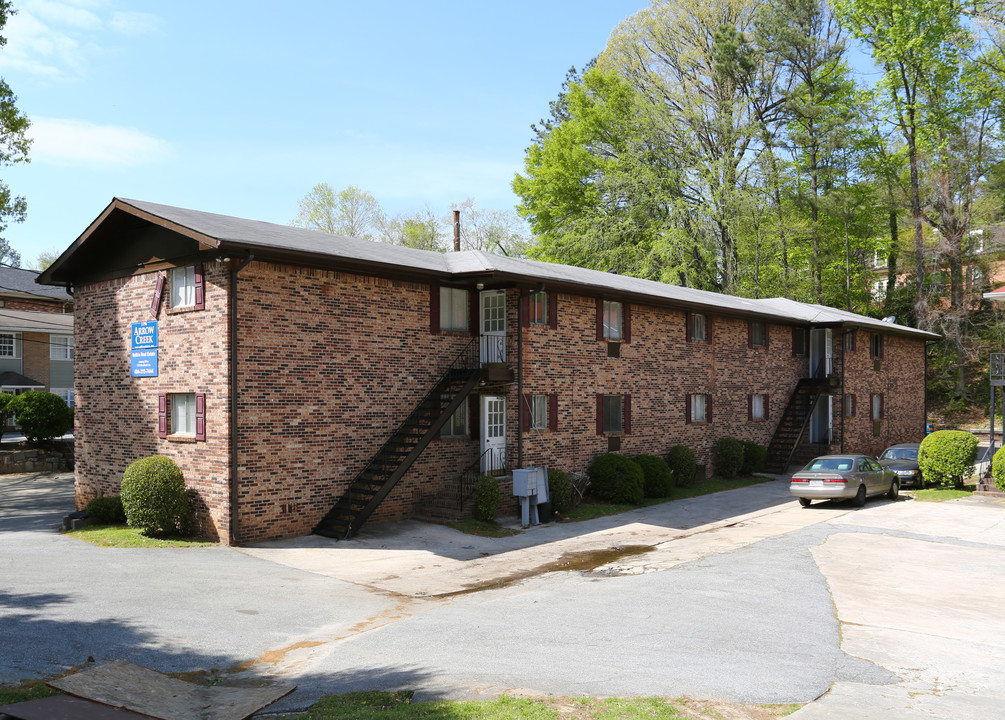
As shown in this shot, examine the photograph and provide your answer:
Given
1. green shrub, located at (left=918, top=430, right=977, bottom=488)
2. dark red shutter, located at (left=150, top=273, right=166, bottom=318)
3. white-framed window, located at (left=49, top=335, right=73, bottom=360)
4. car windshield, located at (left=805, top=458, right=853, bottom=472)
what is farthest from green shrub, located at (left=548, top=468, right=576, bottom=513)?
white-framed window, located at (left=49, top=335, right=73, bottom=360)

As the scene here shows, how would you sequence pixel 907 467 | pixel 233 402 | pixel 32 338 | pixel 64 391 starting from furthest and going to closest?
1. pixel 64 391
2. pixel 32 338
3. pixel 907 467
4. pixel 233 402

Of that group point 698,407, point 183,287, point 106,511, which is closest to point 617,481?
point 698,407

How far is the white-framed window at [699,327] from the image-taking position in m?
28.1

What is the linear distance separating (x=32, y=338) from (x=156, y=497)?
102 ft

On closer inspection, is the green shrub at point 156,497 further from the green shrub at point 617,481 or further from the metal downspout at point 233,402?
the green shrub at point 617,481

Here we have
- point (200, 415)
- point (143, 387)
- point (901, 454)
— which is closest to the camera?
point (200, 415)

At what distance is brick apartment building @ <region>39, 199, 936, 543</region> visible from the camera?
16.7 metres

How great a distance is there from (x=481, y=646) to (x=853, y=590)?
7.09 m

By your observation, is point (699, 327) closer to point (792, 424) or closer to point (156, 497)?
point (792, 424)

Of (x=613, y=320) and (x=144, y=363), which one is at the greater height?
(x=613, y=320)

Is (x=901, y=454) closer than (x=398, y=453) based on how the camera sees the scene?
No

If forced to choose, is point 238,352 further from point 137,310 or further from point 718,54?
point 718,54

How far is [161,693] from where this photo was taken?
8000 mm

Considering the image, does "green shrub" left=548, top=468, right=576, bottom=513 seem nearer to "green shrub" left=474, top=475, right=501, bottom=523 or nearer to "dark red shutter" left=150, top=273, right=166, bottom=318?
"green shrub" left=474, top=475, right=501, bottom=523
